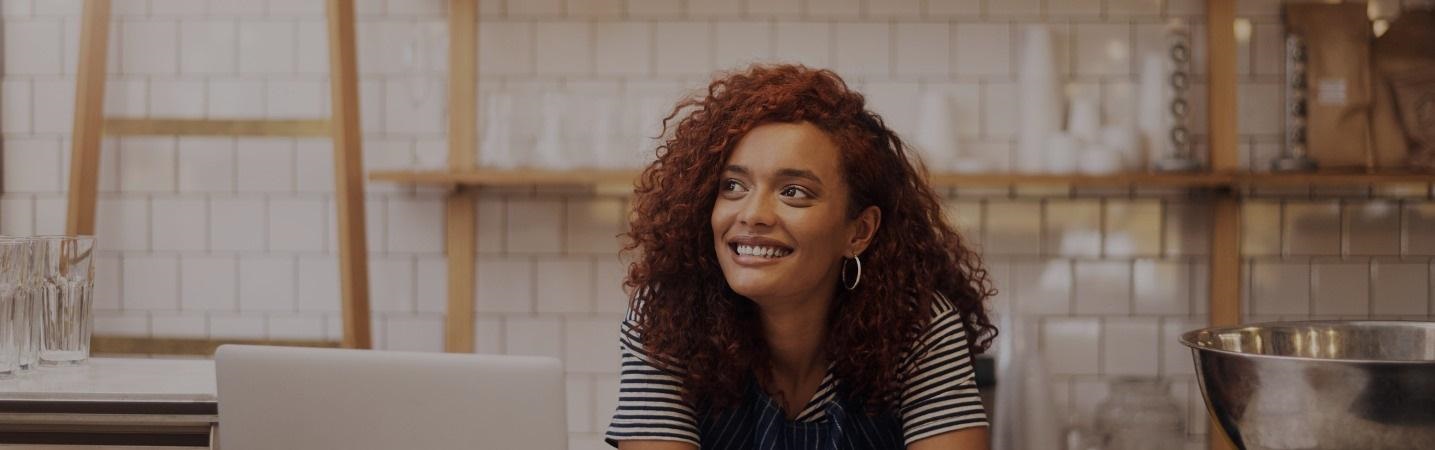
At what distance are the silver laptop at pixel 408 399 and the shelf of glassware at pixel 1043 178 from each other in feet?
4.13

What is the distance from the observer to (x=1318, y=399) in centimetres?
121

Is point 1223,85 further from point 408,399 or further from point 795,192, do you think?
point 408,399

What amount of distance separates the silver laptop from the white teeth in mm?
301

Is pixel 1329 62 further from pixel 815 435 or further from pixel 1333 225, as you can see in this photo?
pixel 815 435

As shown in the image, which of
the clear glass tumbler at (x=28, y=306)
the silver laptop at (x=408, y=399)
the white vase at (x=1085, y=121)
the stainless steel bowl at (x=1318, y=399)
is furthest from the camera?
the white vase at (x=1085, y=121)

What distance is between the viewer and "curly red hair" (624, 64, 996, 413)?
1643mm

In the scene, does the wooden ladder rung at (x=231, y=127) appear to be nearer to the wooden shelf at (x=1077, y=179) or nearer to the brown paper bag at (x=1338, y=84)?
the wooden shelf at (x=1077, y=179)

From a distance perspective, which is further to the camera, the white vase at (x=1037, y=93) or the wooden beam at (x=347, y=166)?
the white vase at (x=1037, y=93)

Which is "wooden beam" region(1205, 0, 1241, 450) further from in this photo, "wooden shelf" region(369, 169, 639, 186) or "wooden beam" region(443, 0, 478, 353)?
"wooden beam" region(443, 0, 478, 353)

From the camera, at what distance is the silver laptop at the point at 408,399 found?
1.41m

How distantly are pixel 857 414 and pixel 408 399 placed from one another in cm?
63

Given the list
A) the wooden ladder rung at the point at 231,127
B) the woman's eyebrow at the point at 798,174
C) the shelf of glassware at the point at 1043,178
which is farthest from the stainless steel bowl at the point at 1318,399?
the wooden ladder rung at the point at 231,127

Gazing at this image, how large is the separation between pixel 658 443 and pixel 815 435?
219 millimetres

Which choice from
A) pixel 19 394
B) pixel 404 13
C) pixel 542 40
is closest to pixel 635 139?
pixel 542 40
